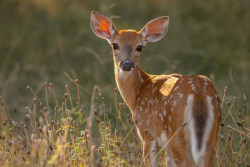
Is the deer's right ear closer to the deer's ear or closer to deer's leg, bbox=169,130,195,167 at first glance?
the deer's ear

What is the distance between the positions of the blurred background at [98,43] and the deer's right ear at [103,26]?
216 cm

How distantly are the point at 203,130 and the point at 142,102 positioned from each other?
141cm

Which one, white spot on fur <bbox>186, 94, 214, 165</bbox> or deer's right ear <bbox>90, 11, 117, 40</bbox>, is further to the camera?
deer's right ear <bbox>90, 11, 117, 40</bbox>

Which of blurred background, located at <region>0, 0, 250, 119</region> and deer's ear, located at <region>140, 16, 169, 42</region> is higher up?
deer's ear, located at <region>140, 16, 169, 42</region>

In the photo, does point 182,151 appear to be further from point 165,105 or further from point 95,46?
point 95,46

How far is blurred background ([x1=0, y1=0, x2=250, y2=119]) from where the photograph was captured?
921 centimetres

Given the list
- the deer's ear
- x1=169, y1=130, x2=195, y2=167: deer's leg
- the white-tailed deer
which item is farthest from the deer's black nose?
x1=169, y1=130, x2=195, y2=167: deer's leg

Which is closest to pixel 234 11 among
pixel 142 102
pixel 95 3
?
pixel 95 3

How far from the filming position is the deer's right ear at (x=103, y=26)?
6.27 meters

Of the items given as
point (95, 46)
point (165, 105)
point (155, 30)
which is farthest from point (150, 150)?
point (95, 46)

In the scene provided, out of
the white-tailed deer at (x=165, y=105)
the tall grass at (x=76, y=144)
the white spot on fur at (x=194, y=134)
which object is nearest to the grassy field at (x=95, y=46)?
the white-tailed deer at (x=165, y=105)

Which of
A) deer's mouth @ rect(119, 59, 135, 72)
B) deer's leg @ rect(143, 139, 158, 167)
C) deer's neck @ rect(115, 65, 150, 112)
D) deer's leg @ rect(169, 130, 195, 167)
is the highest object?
deer's mouth @ rect(119, 59, 135, 72)

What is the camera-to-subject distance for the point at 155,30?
250 inches

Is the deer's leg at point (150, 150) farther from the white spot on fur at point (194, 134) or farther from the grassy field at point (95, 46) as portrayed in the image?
the grassy field at point (95, 46)
